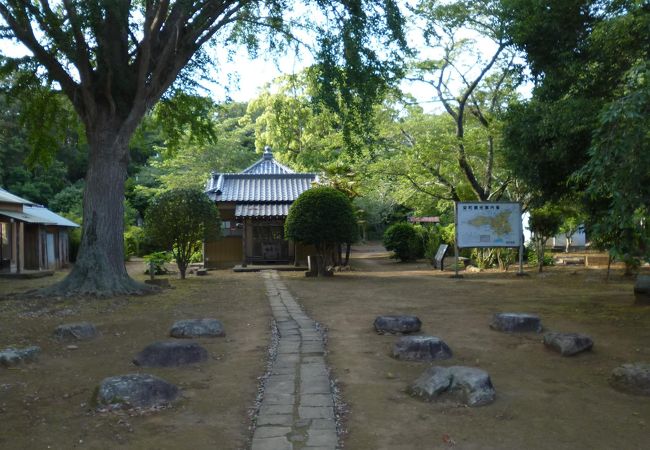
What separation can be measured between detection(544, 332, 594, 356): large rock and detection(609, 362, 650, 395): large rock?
121 cm

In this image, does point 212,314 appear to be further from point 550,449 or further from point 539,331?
point 550,449

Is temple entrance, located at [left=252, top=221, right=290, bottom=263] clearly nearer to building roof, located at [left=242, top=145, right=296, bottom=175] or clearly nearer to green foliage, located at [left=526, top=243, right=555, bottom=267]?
building roof, located at [left=242, top=145, right=296, bottom=175]

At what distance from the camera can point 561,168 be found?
11039 millimetres

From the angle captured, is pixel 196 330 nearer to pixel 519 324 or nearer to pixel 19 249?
pixel 519 324

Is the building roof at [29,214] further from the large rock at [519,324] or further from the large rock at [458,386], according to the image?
the large rock at [458,386]

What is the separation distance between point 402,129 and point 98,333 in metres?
14.6

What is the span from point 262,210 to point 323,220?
6300mm

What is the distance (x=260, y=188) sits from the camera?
2511 centimetres

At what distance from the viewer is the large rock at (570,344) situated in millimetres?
7039

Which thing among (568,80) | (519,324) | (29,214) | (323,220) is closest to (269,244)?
(323,220)

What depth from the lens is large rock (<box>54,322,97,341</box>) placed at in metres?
8.12

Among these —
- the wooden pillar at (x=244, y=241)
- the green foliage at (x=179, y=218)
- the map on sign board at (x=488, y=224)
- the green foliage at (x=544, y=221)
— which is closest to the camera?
the green foliage at (x=179, y=218)

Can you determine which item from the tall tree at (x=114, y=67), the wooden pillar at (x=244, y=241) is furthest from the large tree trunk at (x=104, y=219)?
the wooden pillar at (x=244, y=241)

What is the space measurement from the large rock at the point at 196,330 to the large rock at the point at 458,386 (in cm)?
374
